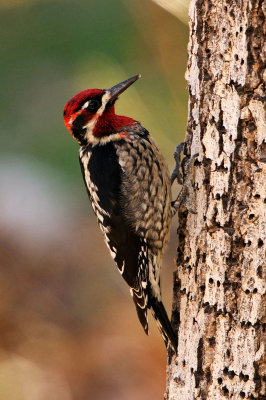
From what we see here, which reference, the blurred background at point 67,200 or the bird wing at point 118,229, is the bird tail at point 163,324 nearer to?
the bird wing at point 118,229

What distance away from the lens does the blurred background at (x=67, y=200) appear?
6215 mm

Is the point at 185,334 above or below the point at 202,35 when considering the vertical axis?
below

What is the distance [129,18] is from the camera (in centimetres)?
682

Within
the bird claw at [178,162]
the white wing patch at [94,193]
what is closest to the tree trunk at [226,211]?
the bird claw at [178,162]

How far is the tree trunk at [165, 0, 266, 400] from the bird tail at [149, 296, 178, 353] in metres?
0.11

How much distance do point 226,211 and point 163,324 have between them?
0.79 metres

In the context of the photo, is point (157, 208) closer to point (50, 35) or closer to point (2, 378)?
point (2, 378)

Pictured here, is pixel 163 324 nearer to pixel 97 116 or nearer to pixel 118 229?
pixel 118 229

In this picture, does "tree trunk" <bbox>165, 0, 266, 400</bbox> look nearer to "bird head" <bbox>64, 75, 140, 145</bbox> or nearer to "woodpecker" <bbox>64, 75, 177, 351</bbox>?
"woodpecker" <bbox>64, 75, 177, 351</bbox>

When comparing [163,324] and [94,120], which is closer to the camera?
[163,324]

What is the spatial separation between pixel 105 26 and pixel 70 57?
78 centimetres

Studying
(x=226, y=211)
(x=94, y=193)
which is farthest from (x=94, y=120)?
(x=226, y=211)

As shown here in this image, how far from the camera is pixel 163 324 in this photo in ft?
10.1

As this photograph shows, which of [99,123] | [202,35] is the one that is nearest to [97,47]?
[99,123]
